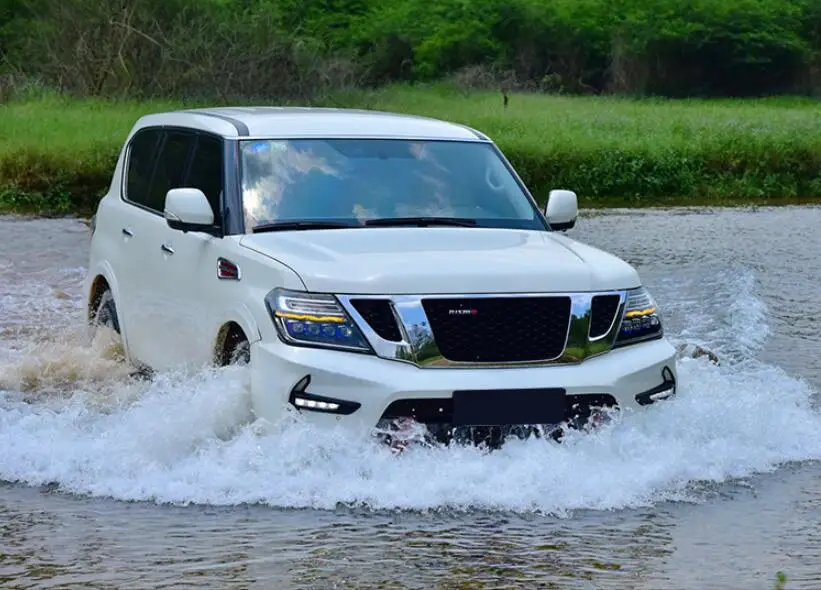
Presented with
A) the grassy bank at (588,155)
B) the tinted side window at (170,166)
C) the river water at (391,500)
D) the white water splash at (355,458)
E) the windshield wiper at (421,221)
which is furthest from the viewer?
the grassy bank at (588,155)

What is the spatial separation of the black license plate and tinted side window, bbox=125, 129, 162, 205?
335 centimetres

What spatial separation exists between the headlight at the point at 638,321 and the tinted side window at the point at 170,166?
9.14 feet

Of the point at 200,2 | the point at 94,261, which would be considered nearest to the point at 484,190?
the point at 94,261

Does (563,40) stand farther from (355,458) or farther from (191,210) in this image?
(355,458)

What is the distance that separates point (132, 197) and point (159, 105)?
2435 centimetres

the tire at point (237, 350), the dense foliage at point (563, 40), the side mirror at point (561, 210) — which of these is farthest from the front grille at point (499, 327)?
the dense foliage at point (563, 40)

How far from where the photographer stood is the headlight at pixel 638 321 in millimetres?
7906

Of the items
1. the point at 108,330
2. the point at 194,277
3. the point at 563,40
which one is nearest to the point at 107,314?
the point at 108,330

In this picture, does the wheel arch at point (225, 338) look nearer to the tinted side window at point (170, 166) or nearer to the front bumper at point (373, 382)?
the front bumper at point (373, 382)

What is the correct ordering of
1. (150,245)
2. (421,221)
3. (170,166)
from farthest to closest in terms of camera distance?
1. (170,166)
2. (150,245)
3. (421,221)

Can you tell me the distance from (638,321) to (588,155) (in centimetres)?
2060

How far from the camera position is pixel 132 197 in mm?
10352

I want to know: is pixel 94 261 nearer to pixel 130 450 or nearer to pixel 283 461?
pixel 130 450

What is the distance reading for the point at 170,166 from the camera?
9812mm
